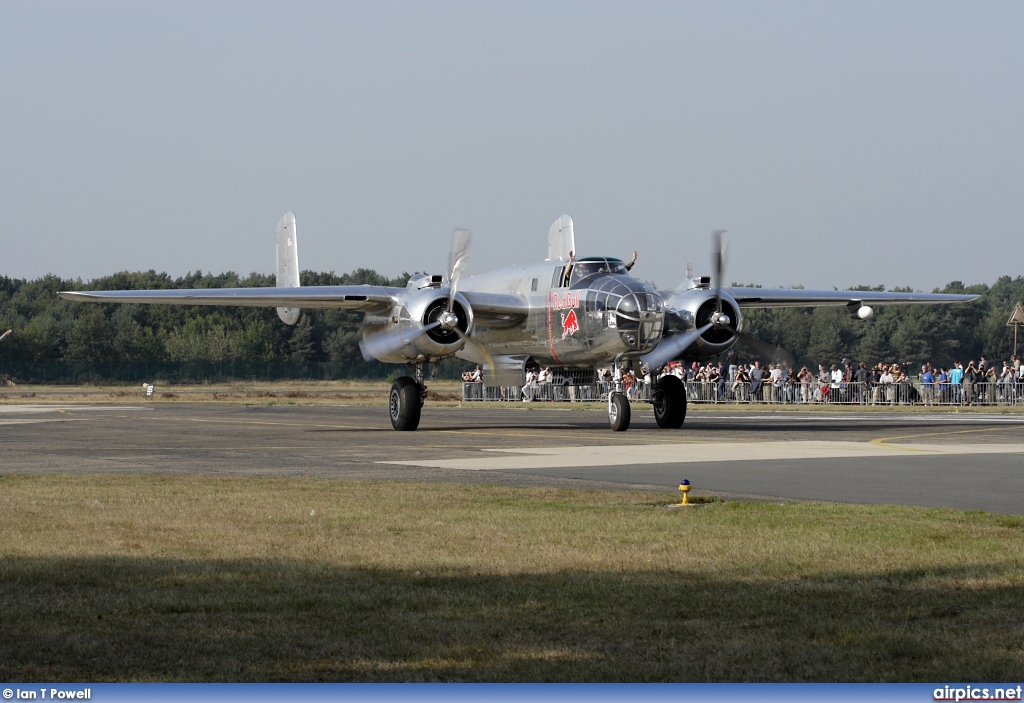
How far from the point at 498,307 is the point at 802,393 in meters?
23.4

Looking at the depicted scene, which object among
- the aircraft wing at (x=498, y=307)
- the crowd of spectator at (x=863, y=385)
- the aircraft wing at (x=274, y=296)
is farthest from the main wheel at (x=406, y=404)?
the crowd of spectator at (x=863, y=385)

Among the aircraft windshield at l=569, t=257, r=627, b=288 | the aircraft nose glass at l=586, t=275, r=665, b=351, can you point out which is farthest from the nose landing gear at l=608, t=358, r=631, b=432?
the aircraft windshield at l=569, t=257, r=627, b=288

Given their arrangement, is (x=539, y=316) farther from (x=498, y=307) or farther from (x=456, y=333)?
(x=456, y=333)

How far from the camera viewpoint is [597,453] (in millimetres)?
20547

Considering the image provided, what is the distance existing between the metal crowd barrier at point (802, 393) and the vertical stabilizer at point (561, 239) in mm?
10439

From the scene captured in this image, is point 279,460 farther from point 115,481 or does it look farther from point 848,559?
point 848,559

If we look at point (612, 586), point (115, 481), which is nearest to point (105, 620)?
point (612, 586)

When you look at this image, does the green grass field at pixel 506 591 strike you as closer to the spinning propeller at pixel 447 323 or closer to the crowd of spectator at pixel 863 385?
the spinning propeller at pixel 447 323

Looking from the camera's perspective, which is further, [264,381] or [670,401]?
[264,381]

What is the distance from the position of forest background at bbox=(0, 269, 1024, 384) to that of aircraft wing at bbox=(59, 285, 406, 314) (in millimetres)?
64115

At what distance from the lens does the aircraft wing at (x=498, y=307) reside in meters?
29.2

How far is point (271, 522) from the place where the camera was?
11.3m

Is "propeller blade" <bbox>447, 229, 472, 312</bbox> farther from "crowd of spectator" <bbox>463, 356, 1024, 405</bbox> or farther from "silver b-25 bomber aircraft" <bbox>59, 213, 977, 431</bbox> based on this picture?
"crowd of spectator" <bbox>463, 356, 1024, 405</bbox>

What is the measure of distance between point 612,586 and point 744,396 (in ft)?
A: 138
